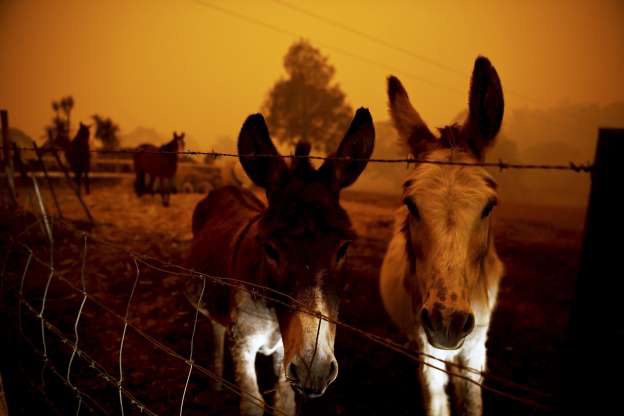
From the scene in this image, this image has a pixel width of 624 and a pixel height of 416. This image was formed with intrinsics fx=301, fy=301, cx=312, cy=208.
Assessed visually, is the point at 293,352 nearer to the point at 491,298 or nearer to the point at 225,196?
the point at 491,298

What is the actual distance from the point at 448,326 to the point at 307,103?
2290cm

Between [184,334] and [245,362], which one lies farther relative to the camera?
[184,334]

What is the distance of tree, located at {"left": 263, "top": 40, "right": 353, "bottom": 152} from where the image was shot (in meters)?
22.8

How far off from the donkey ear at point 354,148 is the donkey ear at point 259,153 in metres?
0.32

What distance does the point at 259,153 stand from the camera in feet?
6.49

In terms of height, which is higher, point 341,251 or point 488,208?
point 488,208

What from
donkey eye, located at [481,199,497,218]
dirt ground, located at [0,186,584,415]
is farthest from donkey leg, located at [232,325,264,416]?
donkey eye, located at [481,199,497,218]

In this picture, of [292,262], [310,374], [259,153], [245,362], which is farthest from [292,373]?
[259,153]

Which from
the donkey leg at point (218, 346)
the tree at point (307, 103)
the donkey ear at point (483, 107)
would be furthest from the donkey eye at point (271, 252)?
the tree at point (307, 103)

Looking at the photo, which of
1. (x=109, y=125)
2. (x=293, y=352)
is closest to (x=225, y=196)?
(x=293, y=352)

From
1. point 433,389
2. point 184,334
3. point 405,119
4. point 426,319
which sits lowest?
point 184,334

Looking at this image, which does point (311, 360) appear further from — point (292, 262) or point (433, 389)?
point (433, 389)

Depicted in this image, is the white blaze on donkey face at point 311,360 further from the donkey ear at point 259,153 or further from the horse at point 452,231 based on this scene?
the donkey ear at point 259,153

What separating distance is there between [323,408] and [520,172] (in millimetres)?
30083
